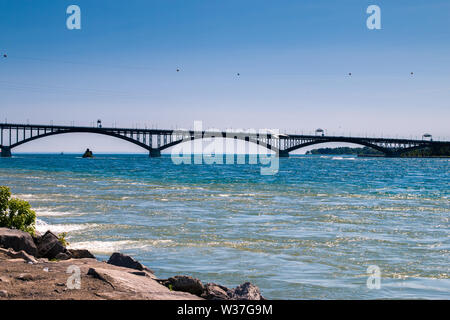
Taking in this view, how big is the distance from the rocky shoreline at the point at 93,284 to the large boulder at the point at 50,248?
116cm

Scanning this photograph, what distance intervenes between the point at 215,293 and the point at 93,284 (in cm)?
209

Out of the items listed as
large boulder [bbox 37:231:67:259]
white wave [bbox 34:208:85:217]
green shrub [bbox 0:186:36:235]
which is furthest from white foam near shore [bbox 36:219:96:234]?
large boulder [bbox 37:231:67:259]

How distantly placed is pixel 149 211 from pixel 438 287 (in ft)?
52.9

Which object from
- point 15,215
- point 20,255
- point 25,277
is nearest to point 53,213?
point 15,215

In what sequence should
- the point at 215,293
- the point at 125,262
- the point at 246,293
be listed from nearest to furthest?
the point at 246,293, the point at 215,293, the point at 125,262

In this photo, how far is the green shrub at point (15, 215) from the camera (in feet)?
44.5

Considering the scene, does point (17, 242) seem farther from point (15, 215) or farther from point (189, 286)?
point (189, 286)

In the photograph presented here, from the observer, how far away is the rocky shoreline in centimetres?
733

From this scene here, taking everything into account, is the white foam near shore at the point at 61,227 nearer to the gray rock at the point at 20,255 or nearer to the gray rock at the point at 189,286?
the gray rock at the point at 20,255

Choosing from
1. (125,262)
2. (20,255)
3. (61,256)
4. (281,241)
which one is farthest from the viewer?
(281,241)

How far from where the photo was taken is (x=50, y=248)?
11.6 metres
